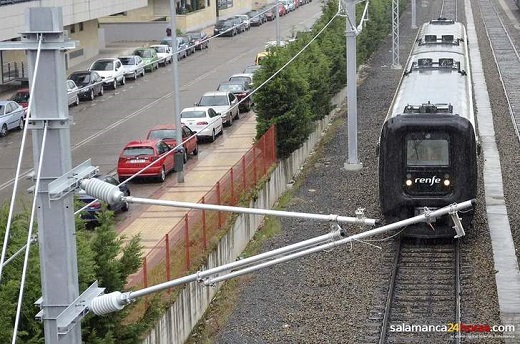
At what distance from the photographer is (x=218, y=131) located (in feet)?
130

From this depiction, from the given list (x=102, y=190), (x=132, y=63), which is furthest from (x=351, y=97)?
(x=132, y=63)

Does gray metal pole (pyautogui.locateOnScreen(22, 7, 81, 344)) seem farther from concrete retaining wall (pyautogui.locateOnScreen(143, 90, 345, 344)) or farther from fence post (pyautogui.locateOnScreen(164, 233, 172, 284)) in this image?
fence post (pyautogui.locateOnScreen(164, 233, 172, 284))

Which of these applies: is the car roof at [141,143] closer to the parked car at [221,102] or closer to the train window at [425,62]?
the train window at [425,62]

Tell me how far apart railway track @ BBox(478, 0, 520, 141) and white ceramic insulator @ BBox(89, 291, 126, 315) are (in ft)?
88.9

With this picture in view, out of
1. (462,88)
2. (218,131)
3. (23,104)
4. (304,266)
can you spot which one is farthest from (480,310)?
(23,104)

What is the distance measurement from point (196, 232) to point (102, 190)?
9.96m

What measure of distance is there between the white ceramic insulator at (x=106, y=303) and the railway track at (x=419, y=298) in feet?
22.2

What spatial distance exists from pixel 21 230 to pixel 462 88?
48.5 feet

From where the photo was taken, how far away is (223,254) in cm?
2194

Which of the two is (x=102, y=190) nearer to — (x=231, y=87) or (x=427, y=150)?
(x=427, y=150)

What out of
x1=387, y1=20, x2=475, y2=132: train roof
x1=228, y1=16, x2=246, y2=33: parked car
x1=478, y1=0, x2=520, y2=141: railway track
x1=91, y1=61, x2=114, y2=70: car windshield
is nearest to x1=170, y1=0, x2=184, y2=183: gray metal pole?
x1=387, y1=20, x2=475, y2=132: train roof

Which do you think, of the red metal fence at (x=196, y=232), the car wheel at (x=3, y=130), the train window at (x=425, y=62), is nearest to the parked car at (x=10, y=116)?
the car wheel at (x=3, y=130)

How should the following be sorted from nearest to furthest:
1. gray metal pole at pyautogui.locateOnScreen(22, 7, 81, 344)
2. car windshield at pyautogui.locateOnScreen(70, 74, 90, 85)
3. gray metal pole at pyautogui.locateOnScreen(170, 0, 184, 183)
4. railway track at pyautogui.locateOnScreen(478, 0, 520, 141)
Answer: gray metal pole at pyautogui.locateOnScreen(22, 7, 81, 344)
gray metal pole at pyautogui.locateOnScreen(170, 0, 184, 183)
railway track at pyautogui.locateOnScreen(478, 0, 520, 141)
car windshield at pyautogui.locateOnScreen(70, 74, 90, 85)

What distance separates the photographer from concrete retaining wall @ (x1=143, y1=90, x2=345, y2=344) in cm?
1709
